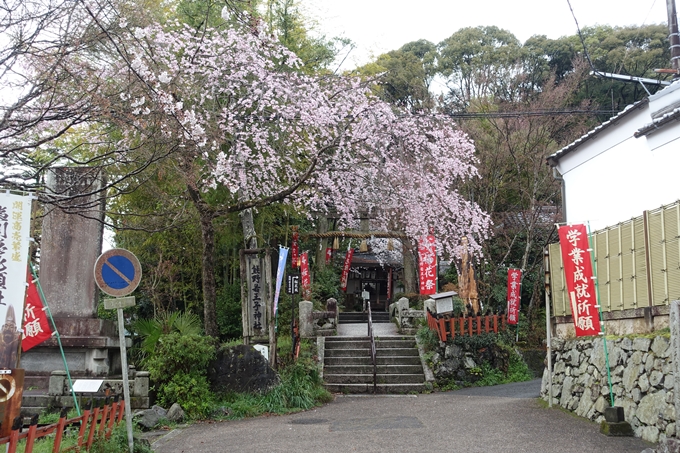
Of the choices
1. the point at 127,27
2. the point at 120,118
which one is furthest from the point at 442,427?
the point at 127,27

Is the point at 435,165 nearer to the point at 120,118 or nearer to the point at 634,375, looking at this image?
the point at 634,375

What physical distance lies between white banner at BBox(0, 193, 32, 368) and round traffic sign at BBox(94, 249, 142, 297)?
38.3 inches

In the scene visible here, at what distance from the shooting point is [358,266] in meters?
34.3

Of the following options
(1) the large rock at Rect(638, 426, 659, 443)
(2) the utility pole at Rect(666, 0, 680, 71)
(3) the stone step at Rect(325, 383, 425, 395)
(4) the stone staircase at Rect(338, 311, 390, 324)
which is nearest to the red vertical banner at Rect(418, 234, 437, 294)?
(3) the stone step at Rect(325, 383, 425, 395)

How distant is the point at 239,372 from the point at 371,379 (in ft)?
17.0

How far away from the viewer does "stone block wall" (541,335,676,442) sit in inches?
311

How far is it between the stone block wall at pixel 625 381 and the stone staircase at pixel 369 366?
5044mm

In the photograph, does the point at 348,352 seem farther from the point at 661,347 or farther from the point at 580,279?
the point at 661,347

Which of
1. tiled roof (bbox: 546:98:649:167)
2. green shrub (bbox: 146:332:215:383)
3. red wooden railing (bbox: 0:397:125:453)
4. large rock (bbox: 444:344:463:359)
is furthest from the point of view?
large rock (bbox: 444:344:463:359)

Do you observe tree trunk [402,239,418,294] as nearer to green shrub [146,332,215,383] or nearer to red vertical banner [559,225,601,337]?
green shrub [146,332,215,383]

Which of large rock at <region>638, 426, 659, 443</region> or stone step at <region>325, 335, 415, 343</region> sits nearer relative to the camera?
large rock at <region>638, 426, 659, 443</region>

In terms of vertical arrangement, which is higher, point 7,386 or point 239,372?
point 7,386

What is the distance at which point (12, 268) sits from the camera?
6629 mm

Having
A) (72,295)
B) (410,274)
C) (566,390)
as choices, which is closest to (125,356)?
(72,295)
